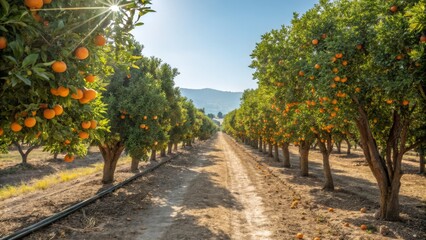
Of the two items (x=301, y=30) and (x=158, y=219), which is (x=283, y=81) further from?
(x=158, y=219)

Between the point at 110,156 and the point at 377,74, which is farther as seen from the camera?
the point at 110,156

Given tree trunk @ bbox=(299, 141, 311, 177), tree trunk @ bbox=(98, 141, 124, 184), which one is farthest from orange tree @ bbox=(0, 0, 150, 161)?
tree trunk @ bbox=(299, 141, 311, 177)

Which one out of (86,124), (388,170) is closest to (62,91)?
(86,124)

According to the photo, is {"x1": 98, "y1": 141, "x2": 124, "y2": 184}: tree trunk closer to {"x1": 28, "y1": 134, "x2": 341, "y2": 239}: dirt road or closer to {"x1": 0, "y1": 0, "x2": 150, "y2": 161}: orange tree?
{"x1": 28, "y1": 134, "x2": 341, "y2": 239}: dirt road

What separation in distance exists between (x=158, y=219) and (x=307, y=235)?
5717mm

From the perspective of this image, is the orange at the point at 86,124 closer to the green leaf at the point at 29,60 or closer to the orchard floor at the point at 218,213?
the green leaf at the point at 29,60

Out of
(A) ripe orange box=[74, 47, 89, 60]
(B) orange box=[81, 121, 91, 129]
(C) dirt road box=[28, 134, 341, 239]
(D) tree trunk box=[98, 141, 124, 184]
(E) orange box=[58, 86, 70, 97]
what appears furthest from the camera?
(D) tree trunk box=[98, 141, 124, 184]

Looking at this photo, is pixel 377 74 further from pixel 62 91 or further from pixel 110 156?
pixel 110 156

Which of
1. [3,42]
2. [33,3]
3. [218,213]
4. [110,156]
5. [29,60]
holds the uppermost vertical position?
[33,3]

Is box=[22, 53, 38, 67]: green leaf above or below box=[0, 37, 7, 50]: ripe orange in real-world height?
below

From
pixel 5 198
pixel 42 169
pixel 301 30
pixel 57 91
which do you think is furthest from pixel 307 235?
pixel 42 169

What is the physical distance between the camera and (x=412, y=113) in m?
10.0

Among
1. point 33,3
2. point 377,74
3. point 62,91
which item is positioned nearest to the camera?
point 33,3

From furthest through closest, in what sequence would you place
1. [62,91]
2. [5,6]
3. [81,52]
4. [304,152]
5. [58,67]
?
[304,152] → [81,52] → [62,91] → [58,67] → [5,6]
